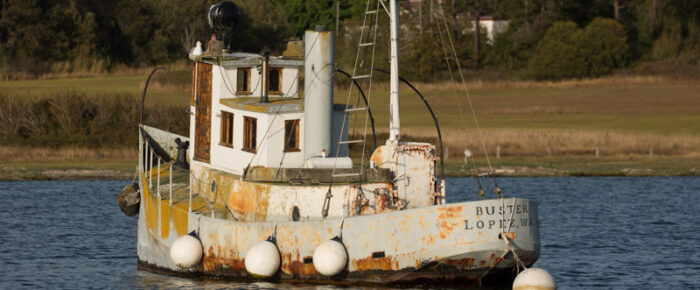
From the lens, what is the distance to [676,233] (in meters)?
45.3

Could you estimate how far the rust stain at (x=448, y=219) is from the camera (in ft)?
92.3

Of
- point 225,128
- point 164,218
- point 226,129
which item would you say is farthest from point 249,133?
point 164,218

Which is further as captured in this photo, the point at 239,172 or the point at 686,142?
the point at 686,142

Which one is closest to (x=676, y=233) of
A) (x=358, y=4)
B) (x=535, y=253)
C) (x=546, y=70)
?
(x=535, y=253)

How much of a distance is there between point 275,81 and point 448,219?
31.2 ft

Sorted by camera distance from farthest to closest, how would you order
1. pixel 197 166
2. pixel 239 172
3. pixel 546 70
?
pixel 546 70 → pixel 197 166 → pixel 239 172

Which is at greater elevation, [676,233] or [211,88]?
[211,88]

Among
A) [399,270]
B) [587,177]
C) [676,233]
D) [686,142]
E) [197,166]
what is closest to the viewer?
[399,270]

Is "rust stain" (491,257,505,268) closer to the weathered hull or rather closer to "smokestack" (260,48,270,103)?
the weathered hull

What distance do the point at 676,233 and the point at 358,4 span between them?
84.7 meters

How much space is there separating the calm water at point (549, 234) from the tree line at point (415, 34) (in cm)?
4595

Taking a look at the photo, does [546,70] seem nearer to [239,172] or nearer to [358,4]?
[358,4]

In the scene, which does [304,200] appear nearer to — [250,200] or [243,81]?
[250,200]

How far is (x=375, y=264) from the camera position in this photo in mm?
29125
